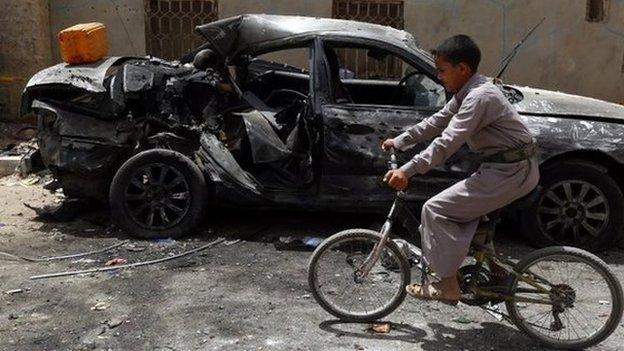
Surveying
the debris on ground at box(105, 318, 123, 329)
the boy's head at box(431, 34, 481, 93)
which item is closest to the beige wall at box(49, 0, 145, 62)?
the debris on ground at box(105, 318, 123, 329)

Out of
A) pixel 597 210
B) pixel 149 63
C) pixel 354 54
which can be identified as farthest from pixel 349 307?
pixel 354 54

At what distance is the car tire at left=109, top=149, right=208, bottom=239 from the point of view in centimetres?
557

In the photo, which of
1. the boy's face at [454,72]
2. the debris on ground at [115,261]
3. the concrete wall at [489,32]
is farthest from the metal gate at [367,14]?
the boy's face at [454,72]

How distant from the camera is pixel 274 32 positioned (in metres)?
5.66

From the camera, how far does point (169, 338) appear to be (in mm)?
3967

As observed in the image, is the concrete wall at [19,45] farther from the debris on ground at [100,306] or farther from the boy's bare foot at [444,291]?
the boy's bare foot at [444,291]

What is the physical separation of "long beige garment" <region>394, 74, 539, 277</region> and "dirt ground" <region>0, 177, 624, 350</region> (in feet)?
2.12

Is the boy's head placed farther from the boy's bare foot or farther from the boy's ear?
the boy's bare foot

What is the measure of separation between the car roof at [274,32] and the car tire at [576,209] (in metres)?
1.54

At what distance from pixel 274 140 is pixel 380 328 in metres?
1.97

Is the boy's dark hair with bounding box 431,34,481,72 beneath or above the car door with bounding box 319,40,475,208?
above

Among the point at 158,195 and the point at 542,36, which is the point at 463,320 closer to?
the point at 158,195

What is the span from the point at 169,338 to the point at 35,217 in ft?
9.57

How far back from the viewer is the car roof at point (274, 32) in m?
5.62
